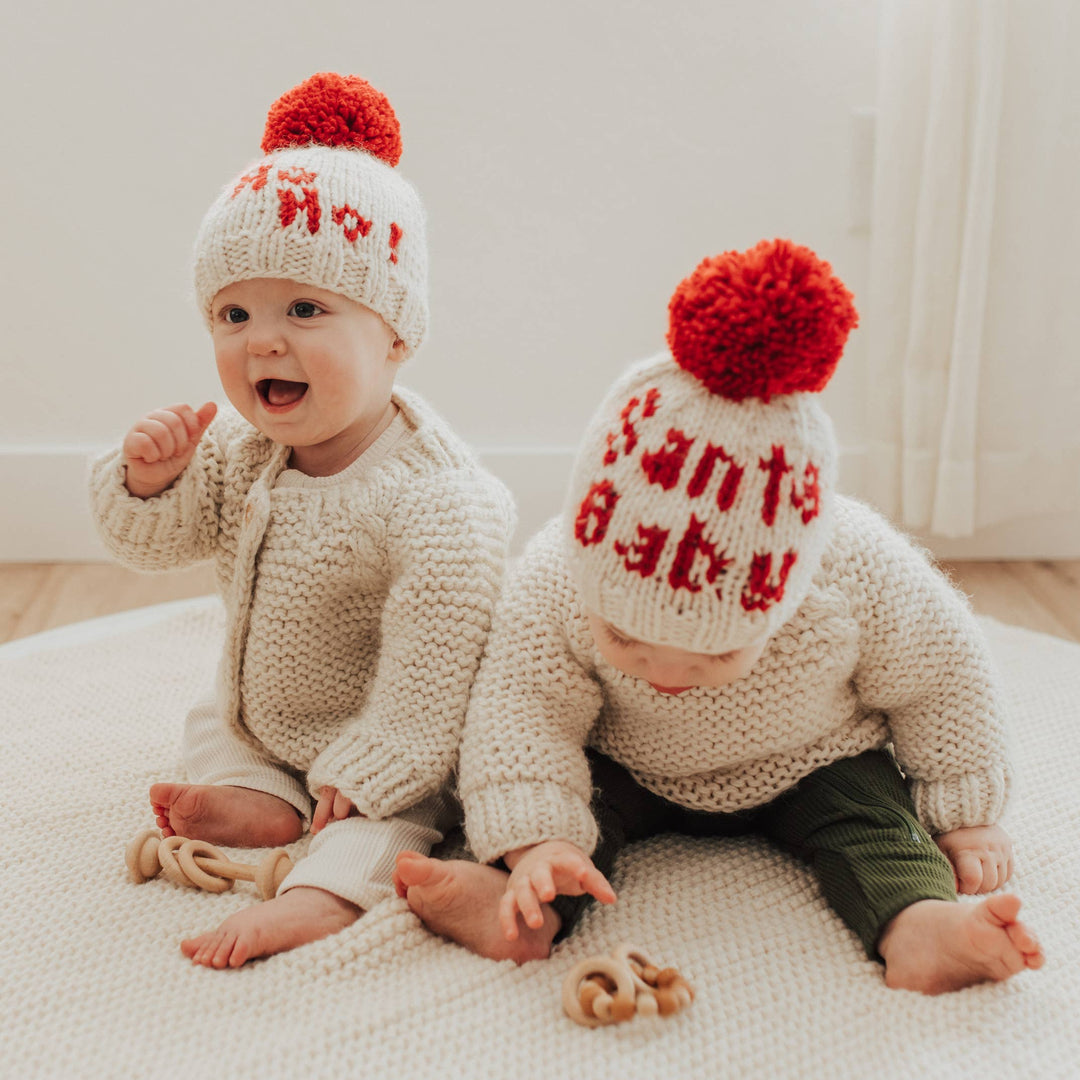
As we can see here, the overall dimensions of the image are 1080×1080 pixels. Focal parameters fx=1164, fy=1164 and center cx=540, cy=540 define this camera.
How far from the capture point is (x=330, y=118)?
37.5 inches

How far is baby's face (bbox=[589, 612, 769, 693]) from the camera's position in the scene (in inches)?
29.8

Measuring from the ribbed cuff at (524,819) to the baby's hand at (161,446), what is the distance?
15.3 inches

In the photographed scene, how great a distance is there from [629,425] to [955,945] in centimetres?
40

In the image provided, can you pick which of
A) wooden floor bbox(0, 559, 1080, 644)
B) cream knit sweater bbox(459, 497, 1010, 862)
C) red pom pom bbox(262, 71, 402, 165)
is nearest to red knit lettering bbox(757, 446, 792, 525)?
cream knit sweater bbox(459, 497, 1010, 862)

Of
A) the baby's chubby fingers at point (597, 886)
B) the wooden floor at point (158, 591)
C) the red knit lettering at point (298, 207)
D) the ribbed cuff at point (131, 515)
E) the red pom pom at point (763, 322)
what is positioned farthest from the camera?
the wooden floor at point (158, 591)

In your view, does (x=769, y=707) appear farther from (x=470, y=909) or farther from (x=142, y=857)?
(x=142, y=857)

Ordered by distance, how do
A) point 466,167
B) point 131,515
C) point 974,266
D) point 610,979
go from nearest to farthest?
point 610,979 → point 131,515 → point 974,266 → point 466,167

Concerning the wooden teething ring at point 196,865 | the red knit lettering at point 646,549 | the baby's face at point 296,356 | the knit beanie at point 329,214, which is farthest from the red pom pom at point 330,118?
the wooden teething ring at point 196,865

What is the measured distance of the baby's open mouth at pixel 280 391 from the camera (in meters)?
0.92

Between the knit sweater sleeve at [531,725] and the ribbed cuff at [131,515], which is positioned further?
the ribbed cuff at [131,515]

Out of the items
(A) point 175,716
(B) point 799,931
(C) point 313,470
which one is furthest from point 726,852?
(A) point 175,716

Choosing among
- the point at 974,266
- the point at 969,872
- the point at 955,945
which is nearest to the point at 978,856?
the point at 969,872

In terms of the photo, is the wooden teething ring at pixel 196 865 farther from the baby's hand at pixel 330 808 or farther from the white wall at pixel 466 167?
the white wall at pixel 466 167

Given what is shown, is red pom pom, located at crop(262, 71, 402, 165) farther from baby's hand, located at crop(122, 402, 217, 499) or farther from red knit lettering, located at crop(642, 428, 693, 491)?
red knit lettering, located at crop(642, 428, 693, 491)
